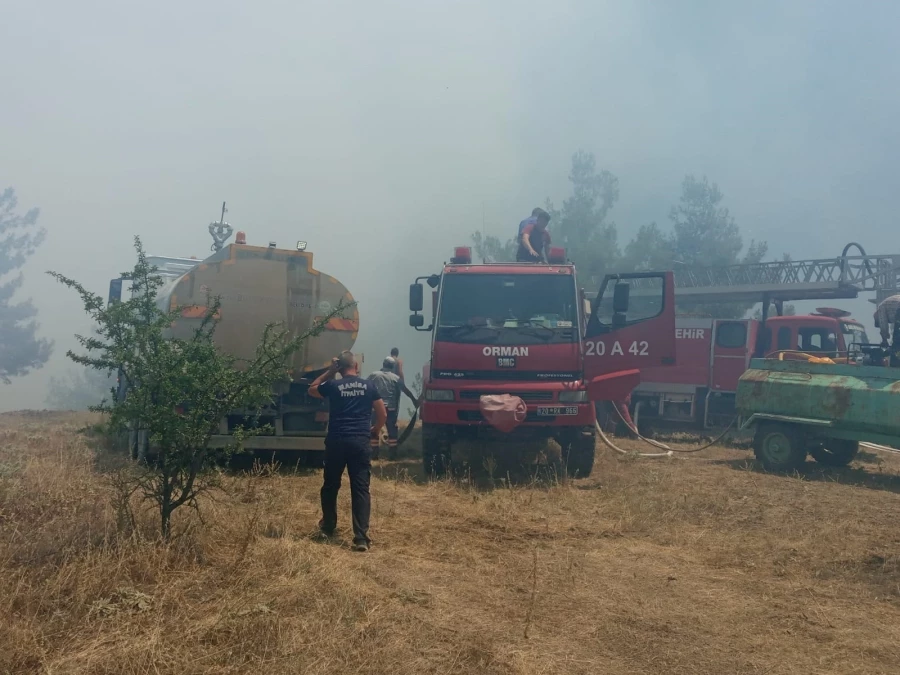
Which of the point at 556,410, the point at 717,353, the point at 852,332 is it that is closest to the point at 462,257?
the point at 556,410

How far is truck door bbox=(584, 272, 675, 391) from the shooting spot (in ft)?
31.4

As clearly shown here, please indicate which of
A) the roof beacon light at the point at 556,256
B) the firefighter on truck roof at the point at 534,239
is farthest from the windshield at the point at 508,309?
the firefighter on truck roof at the point at 534,239

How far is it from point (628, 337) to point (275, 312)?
4.74 m

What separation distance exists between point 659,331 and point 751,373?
325 cm

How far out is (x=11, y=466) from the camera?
24.6 ft

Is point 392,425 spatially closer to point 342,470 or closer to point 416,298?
point 416,298

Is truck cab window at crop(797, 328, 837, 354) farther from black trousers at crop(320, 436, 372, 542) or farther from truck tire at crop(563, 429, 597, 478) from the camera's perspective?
black trousers at crop(320, 436, 372, 542)

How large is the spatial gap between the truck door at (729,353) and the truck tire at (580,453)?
7589 mm

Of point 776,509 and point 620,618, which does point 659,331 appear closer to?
point 776,509

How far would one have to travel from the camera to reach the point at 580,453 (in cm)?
968

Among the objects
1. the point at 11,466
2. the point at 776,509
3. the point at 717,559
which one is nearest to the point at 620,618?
the point at 717,559

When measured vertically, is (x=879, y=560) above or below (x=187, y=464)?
below

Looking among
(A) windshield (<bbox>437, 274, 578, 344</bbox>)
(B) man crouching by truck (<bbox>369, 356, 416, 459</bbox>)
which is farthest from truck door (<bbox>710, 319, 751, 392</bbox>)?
(A) windshield (<bbox>437, 274, 578, 344</bbox>)

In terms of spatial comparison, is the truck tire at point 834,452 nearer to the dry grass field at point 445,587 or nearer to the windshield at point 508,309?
the dry grass field at point 445,587
